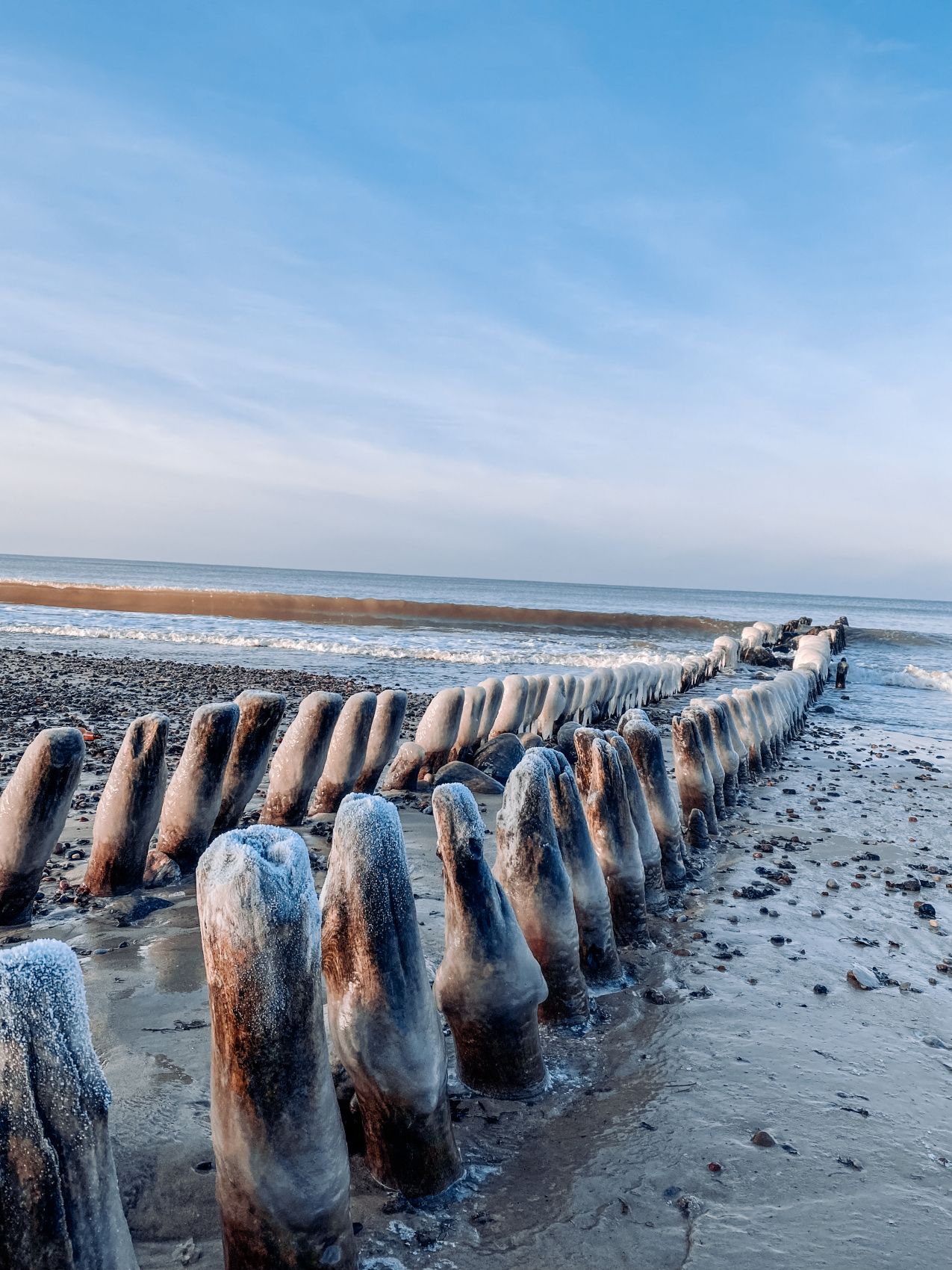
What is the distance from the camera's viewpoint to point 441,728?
695cm

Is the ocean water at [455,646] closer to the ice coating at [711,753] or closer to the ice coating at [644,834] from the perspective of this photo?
the ice coating at [711,753]

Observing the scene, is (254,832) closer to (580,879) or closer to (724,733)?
(580,879)

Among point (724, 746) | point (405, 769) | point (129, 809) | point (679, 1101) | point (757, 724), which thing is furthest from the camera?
point (757, 724)

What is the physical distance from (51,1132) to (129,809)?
2.81 m

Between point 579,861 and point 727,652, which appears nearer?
point 579,861

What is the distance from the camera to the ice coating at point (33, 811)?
3.58 m

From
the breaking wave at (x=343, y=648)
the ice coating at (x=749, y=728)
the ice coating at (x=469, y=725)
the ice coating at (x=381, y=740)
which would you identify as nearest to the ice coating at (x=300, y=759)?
the ice coating at (x=381, y=740)

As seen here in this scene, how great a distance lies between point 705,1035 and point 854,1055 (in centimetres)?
52

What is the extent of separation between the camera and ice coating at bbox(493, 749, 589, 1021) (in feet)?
9.87

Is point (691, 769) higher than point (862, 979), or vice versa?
point (691, 769)

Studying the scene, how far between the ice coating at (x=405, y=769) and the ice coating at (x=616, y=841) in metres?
2.90

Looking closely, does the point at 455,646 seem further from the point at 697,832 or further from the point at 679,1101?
the point at 679,1101

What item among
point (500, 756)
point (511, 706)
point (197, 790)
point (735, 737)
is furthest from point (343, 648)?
point (197, 790)

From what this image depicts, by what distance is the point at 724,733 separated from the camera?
674cm
